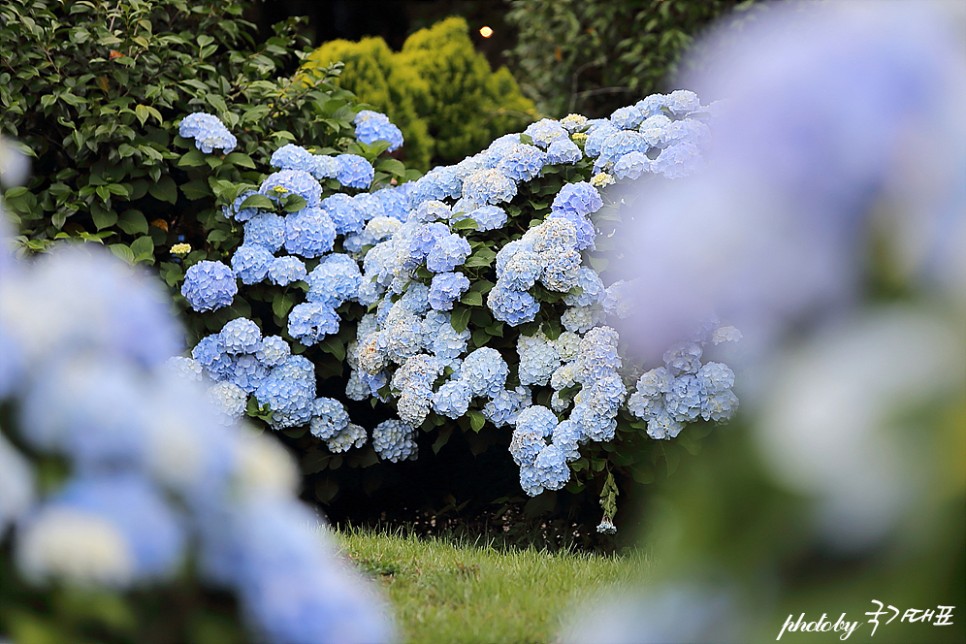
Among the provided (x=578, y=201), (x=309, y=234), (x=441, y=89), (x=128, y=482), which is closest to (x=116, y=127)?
(x=309, y=234)

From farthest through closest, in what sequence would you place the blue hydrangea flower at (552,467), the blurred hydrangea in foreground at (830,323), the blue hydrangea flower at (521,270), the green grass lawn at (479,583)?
the blue hydrangea flower at (521,270)
the blue hydrangea flower at (552,467)
the green grass lawn at (479,583)
the blurred hydrangea in foreground at (830,323)

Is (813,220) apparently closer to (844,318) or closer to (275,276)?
(844,318)

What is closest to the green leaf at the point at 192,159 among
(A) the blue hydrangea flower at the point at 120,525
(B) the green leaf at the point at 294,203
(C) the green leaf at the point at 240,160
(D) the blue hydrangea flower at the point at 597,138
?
(C) the green leaf at the point at 240,160

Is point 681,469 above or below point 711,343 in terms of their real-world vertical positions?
below

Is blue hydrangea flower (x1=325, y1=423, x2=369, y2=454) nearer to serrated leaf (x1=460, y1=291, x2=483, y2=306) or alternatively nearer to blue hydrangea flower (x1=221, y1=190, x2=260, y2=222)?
serrated leaf (x1=460, y1=291, x2=483, y2=306)

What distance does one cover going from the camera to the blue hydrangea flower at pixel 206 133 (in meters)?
4.26

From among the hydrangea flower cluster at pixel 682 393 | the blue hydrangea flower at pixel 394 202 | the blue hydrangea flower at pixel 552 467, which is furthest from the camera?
the blue hydrangea flower at pixel 394 202

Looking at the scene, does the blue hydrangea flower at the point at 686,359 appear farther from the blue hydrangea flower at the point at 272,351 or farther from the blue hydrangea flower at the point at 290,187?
the blue hydrangea flower at the point at 290,187

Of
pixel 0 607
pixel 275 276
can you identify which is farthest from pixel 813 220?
pixel 275 276

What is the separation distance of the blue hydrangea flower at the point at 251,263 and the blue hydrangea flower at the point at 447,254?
72 centimetres

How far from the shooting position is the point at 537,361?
360cm

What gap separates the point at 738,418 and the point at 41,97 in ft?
12.6

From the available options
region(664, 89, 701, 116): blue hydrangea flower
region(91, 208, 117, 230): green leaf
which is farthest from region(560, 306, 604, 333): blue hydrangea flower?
region(91, 208, 117, 230): green leaf

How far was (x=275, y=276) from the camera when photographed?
4105mm
